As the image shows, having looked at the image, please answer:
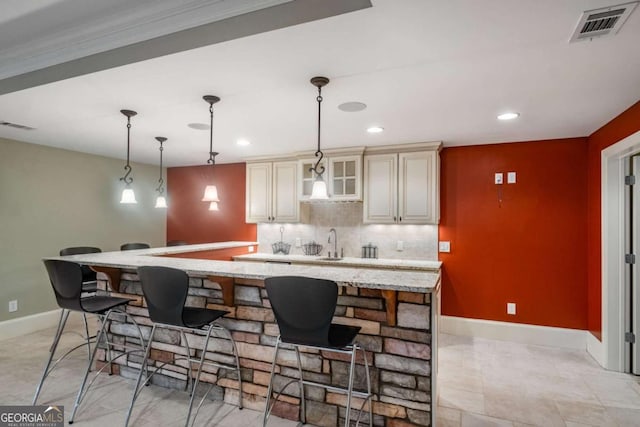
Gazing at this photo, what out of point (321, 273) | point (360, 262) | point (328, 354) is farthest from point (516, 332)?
point (321, 273)

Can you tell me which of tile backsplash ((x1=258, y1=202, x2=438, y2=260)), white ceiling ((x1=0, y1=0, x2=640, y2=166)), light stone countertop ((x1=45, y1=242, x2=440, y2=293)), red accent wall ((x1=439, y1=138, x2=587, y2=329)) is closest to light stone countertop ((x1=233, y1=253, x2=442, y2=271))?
tile backsplash ((x1=258, y1=202, x2=438, y2=260))

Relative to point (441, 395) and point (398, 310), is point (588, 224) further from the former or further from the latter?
point (398, 310)

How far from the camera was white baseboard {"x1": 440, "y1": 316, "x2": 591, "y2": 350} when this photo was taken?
3.75m

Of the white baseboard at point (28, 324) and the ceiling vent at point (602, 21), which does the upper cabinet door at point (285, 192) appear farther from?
the ceiling vent at point (602, 21)

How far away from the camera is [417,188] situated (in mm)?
4113

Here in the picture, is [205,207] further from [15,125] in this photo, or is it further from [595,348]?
[595,348]

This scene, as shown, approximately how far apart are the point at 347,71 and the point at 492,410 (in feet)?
8.60

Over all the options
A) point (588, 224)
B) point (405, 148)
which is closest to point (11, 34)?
point (405, 148)

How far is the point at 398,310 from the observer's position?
2053 millimetres

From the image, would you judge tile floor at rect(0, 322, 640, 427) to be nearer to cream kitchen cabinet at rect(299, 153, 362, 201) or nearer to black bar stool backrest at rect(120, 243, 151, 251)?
black bar stool backrest at rect(120, 243, 151, 251)

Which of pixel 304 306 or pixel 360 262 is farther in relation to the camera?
pixel 360 262

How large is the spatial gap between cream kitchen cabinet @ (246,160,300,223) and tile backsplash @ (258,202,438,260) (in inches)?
10.0

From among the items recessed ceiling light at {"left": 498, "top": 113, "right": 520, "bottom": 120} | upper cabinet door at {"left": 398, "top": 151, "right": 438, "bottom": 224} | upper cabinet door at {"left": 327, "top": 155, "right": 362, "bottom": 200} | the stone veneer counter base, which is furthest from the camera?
upper cabinet door at {"left": 327, "top": 155, "right": 362, "bottom": 200}

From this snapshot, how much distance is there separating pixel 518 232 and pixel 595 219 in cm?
72
